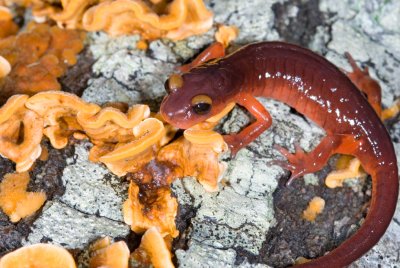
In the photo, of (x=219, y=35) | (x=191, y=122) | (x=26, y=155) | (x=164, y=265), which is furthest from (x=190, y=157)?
(x=219, y=35)

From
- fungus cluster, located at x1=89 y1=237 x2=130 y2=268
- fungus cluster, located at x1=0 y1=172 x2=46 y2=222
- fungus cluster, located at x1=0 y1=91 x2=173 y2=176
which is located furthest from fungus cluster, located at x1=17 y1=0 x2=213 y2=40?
fungus cluster, located at x1=89 y1=237 x2=130 y2=268

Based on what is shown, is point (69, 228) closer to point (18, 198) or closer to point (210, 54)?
point (18, 198)

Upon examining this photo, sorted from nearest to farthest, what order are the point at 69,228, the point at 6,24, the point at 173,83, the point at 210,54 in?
1. the point at 69,228
2. the point at 173,83
3. the point at 6,24
4. the point at 210,54

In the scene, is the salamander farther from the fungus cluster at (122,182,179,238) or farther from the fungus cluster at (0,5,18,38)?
the fungus cluster at (0,5,18,38)

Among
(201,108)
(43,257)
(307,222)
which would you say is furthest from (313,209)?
(43,257)

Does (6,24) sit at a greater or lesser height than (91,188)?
greater

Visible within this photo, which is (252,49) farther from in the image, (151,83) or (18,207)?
(18,207)

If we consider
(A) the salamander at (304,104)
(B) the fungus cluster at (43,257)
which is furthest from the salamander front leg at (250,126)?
(B) the fungus cluster at (43,257)
